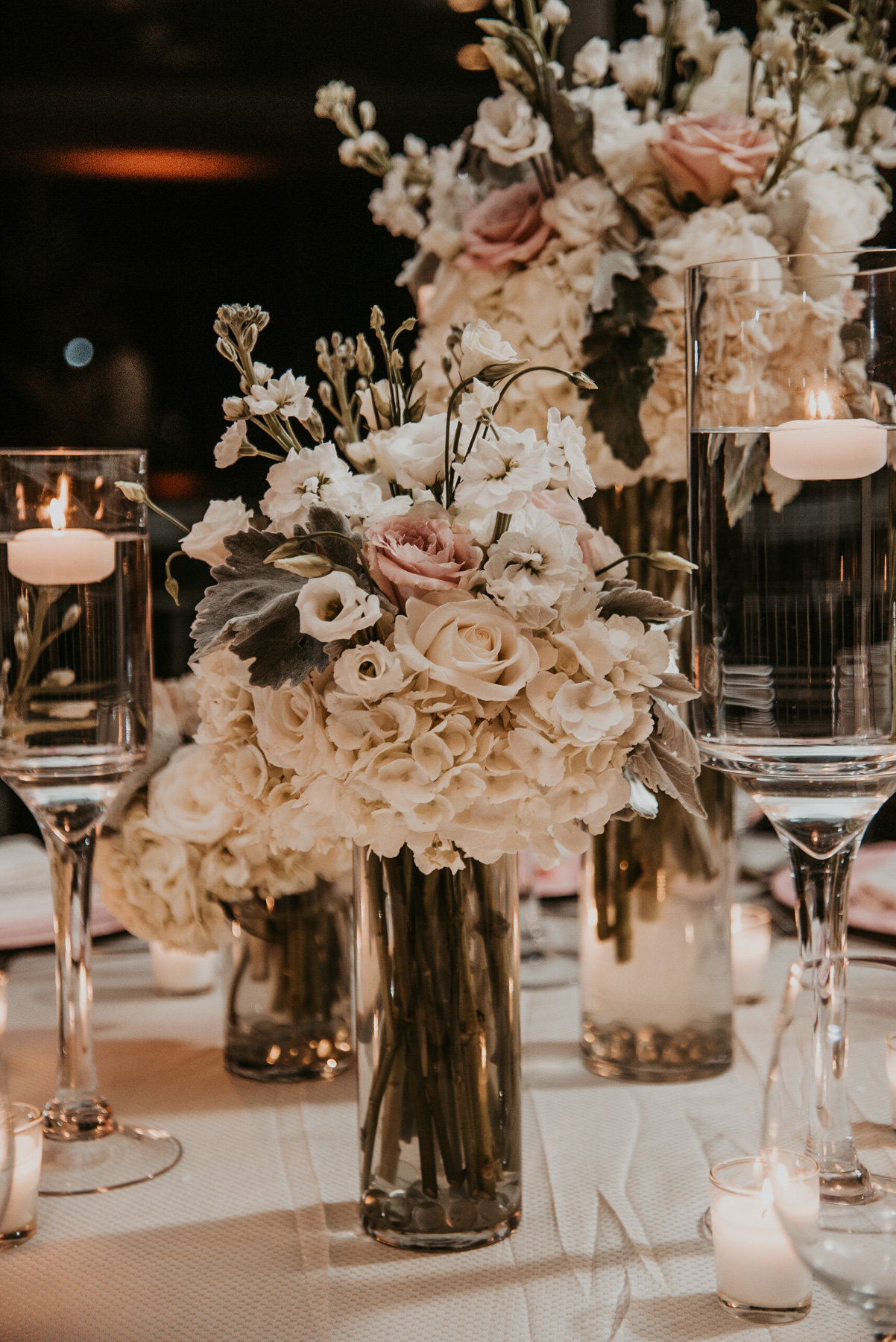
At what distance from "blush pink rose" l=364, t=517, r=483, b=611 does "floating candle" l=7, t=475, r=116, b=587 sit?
0.27 metres

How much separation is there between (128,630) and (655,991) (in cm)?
48

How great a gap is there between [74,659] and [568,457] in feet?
1.20

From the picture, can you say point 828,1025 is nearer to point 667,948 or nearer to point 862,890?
point 667,948

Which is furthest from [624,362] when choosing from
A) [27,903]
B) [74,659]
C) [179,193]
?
[179,193]

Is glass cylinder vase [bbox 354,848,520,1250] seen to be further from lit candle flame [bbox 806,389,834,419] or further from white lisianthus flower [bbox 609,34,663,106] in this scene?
white lisianthus flower [bbox 609,34,663,106]

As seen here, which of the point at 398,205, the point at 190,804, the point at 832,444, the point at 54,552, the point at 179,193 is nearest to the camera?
the point at 832,444

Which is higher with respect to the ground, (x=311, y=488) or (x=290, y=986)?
(x=311, y=488)

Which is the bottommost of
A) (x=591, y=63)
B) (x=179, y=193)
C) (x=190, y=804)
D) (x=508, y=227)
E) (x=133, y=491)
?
(x=190, y=804)

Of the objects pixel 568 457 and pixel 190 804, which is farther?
pixel 190 804

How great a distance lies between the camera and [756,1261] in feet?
2.15

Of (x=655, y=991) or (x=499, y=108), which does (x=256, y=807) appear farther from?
(x=499, y=108)

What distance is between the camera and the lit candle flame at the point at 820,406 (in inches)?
27.5

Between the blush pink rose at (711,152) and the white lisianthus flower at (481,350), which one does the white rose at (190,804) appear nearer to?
the white lisianthus flower at (481,350)

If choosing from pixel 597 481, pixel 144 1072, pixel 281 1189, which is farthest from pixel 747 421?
pixel 144 1072
